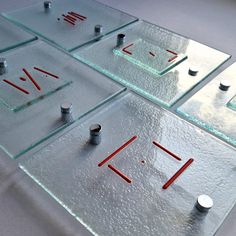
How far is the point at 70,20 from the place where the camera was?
1.38 m

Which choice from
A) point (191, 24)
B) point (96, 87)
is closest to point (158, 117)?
point (96, 87)

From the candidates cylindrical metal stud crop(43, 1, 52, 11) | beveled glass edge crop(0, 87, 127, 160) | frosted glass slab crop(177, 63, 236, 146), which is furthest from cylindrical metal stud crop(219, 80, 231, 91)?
cylindrical metal stud crop(43, 1, 52, 11)

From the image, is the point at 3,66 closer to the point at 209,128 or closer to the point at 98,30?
the point at 98,30

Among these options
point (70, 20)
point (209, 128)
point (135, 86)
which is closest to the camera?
point (209, 128)

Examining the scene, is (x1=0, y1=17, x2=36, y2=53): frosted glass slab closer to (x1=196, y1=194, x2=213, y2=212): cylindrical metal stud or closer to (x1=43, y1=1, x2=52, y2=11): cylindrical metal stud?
(x1=43, y1=1, x2=52, y2=11): cylindrical metal stud

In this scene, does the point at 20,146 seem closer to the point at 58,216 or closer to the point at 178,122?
the point at 58,216

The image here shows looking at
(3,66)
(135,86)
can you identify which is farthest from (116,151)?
(3,66)

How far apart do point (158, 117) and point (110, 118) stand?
0.50 feet

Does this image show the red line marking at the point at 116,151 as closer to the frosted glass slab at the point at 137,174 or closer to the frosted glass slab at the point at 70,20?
the frosted glass slab at the point at 137,174

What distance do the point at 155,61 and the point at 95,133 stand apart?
1.49 feet

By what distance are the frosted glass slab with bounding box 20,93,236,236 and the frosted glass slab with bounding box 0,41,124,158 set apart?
62 millimetres

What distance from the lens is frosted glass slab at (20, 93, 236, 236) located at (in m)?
0.69

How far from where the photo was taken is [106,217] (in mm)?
691

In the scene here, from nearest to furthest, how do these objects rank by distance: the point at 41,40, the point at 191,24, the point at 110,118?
the point at 110,118 → the point at 41,40 → the point at 191,24
